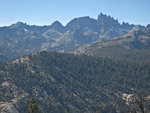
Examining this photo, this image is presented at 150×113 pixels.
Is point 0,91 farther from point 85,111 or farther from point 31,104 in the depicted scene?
point 31,104

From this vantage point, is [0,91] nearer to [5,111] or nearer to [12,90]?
[12,90]

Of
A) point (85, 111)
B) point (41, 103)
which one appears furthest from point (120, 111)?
point (41, 103)

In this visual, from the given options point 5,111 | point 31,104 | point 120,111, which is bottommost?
point 120,111

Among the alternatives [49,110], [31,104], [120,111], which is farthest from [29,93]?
[31,104]

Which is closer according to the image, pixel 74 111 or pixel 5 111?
pixel 5 111

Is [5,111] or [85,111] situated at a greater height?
[5,111]

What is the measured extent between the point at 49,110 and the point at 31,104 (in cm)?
11318

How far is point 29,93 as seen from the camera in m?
200

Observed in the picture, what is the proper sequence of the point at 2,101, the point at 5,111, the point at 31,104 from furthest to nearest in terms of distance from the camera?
the point at 2,101 → the point at 5,111 → the point at 31,104

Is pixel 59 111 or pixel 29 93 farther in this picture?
pixel 29 93

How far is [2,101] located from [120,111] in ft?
300

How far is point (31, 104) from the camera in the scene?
70938mm

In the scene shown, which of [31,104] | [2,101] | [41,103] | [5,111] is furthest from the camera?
[41,103]

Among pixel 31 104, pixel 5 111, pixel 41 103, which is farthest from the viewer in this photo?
pixel 41 103
